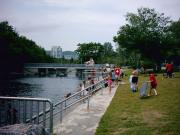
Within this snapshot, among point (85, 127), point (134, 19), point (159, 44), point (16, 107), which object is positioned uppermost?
point (134, 19)

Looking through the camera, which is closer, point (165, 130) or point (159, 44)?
point (165, 130)

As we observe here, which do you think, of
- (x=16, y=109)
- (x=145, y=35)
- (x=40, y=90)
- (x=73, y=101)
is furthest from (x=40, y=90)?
(x=16, y=109)

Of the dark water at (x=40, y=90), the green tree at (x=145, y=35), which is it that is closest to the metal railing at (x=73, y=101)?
the dark water at (x=40, y=90)

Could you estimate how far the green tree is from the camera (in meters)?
60.0

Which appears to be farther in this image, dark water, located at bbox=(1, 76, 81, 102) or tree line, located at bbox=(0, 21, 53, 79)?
tree line, located at bbox=(0, 21, 53, 79)

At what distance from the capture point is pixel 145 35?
59.7 meters

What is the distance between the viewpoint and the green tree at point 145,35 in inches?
2361

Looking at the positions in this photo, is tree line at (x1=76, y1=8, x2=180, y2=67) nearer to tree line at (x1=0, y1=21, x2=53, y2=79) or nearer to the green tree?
the green tree

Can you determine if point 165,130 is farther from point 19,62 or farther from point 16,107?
point 19,62

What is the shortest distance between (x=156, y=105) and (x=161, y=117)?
3.18 metres

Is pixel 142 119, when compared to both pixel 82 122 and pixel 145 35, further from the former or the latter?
pixel 145 35

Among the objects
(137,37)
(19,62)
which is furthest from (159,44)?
(19,62)

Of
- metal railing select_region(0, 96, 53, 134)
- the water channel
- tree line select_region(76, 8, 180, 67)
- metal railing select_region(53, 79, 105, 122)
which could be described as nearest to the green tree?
tree line select_region(76, 8, 180, 67)

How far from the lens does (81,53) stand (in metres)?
153
